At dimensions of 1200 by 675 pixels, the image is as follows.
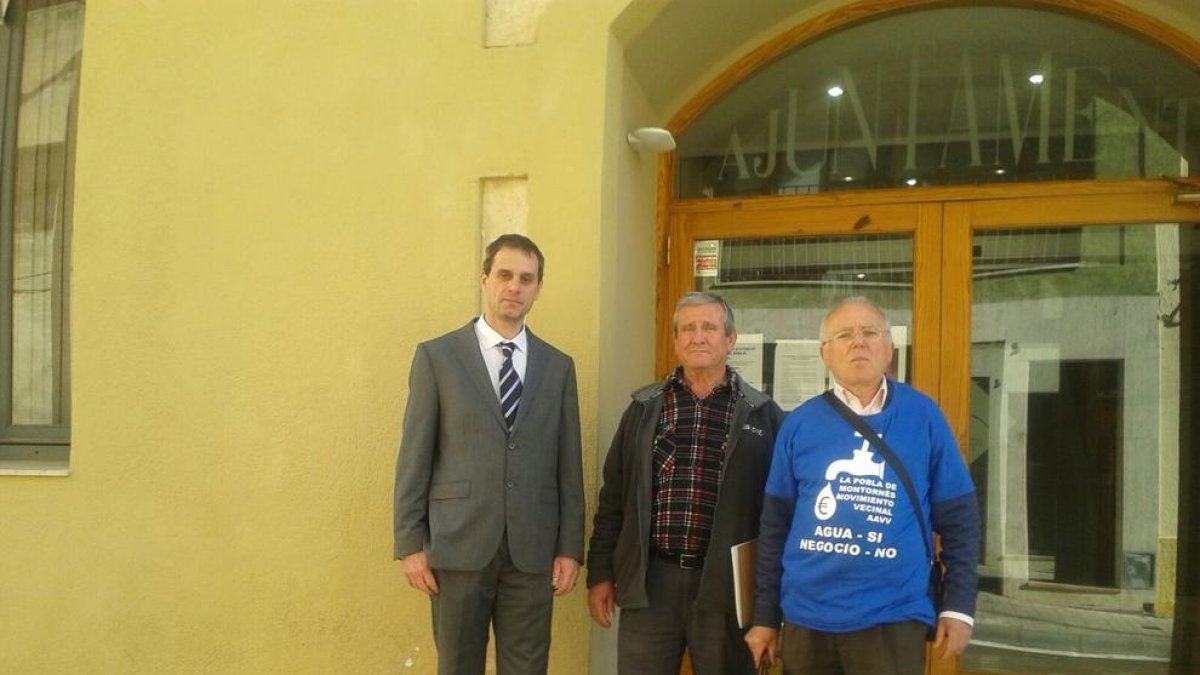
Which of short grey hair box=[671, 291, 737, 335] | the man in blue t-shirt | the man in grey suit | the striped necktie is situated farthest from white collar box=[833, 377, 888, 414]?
the striped necktie

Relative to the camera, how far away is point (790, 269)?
4402 millimetres

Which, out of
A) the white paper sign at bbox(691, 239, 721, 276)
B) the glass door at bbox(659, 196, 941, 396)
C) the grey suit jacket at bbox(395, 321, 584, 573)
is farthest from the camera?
the white paper sign at bbox(691, 239, 721, 276)

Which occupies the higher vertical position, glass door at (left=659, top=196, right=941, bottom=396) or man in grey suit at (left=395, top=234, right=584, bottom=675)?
glass door at (left=659, top=196, right=941, bottom=396)

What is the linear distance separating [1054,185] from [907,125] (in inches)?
26.2

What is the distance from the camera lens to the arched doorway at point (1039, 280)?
13.1 feet

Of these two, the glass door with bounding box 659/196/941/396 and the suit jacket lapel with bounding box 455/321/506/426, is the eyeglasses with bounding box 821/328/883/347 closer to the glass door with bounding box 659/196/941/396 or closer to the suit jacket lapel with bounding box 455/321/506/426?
the suit jacket lapel with bounding box 455/321/506/426

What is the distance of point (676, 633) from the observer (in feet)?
10.7

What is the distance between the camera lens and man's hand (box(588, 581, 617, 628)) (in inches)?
135

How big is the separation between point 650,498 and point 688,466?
0.17 metres

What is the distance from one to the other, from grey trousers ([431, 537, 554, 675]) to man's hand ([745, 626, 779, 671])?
69 centimetres

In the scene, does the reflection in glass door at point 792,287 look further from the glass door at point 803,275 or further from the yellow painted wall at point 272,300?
the yellow painted wall at point 272,300

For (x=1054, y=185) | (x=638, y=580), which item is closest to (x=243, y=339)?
(x=638, y=580)

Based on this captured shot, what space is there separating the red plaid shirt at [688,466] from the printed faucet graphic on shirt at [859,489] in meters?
0.48

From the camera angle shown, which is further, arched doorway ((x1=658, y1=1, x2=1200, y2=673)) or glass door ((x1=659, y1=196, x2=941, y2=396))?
glass door ((x1=659, y1=196, x2=941, y2=396))
